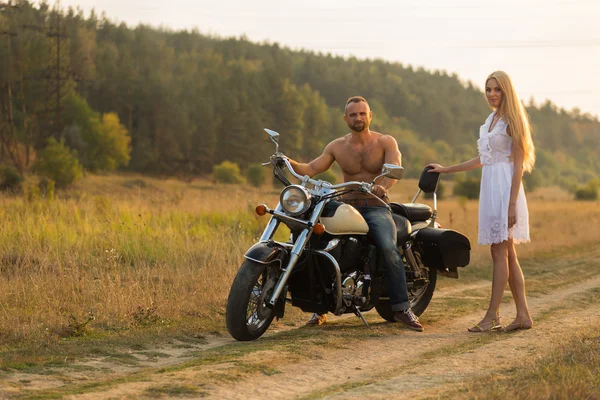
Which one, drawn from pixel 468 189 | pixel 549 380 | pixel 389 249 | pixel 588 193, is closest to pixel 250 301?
pixel 389 249

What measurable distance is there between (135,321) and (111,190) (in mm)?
39505

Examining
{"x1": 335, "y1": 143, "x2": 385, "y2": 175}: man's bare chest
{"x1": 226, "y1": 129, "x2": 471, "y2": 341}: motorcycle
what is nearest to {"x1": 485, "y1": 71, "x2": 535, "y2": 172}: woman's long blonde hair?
{"x1": 335, "y1": 143, "x2": 385, "y2": 175}: man's bare chest

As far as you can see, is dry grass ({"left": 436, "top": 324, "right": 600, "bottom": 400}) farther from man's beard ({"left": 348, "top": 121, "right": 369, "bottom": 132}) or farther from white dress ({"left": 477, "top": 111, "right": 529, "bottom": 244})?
man's beard ({"left": 348, "top": 121, "right": 369, "bottom": 132})

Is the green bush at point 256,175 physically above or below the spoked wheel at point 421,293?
below

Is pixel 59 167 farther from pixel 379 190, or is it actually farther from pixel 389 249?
pixel 379 190

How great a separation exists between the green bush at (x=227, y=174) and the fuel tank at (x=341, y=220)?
197 ft

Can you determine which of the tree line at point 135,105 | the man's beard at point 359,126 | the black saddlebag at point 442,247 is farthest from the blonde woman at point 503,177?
the tree line at point 135,105

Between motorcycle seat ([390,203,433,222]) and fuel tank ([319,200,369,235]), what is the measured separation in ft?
3.70

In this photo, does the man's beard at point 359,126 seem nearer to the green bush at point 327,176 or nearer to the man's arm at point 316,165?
the man's arm at point 316,165

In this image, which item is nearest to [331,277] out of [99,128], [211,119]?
[99,128]

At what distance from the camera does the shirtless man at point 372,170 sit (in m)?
8.02

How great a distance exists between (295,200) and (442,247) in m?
1.94

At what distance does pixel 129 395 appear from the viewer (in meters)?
5.38

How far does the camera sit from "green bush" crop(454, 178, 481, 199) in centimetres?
6127
